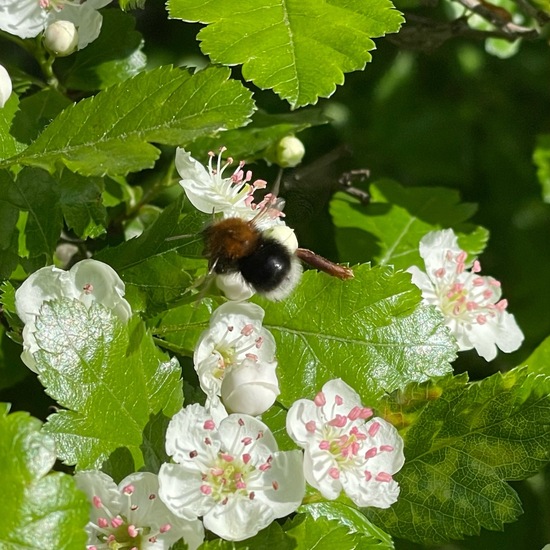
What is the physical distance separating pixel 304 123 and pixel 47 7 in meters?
0.52

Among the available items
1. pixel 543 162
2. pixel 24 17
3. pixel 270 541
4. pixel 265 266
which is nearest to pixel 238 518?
pixel 270 541

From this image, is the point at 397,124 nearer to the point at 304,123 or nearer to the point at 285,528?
the point at 304,123

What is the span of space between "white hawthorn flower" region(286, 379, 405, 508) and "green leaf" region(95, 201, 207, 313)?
255 millimetres

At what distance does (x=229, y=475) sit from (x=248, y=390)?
0.12 meters

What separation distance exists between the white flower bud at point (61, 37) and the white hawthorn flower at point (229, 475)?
2.20ft

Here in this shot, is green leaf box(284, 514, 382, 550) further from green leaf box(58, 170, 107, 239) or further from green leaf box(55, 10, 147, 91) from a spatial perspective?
green leaf box(55, 10, 147, 91)

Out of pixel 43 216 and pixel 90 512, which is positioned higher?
pixel 43 216

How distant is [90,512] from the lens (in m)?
1.15

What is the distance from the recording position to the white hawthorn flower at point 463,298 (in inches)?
69.3

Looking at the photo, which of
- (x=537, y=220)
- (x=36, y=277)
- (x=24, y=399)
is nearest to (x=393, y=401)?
(x=36, y=277)

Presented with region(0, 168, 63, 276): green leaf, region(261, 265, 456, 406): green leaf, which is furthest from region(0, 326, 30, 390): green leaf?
region(261, 265, 456, 406): green leaf

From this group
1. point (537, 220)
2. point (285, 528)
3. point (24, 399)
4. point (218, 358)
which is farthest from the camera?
point (537, 220)

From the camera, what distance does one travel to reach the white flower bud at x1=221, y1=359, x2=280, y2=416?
129 centimetres

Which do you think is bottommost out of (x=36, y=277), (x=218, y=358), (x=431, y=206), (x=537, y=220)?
(x=537, y=220)
